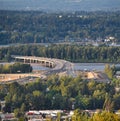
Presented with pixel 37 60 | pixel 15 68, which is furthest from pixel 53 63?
pixel 15 68

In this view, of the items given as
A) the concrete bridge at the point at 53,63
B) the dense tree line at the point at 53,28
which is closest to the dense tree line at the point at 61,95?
the concrete bridge at the point at 53,63

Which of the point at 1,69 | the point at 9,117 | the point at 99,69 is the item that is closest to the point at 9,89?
the point at 9,117

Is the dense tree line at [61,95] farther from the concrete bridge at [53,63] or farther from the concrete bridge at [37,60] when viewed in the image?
the concrete bridge at [37,60]

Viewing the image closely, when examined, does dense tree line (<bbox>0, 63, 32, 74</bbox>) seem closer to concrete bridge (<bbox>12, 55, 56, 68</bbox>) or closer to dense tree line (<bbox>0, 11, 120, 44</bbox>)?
concrete bridge (<bbox>12, 55, 56, 68</bbox>)

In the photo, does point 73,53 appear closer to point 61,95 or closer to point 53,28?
point 61,95

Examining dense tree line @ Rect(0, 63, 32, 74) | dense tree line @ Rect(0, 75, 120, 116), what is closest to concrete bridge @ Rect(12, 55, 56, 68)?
dense tree line @ Rect(0, 63, 32, 74)
